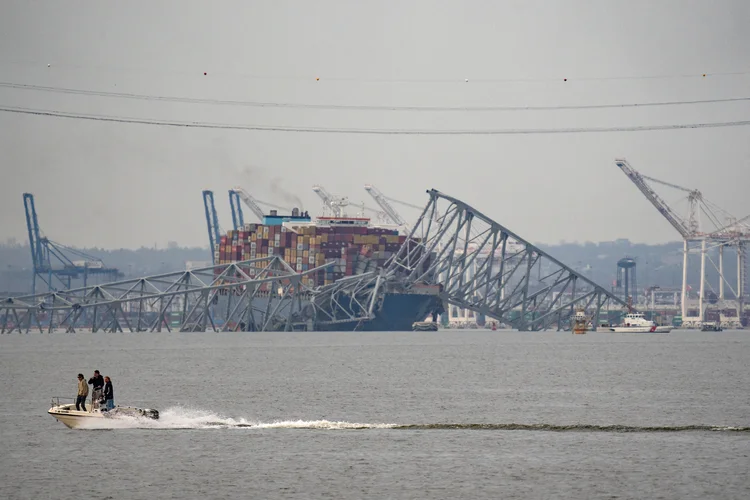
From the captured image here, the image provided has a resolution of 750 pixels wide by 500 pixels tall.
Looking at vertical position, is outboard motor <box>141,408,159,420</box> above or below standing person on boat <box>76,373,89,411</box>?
below

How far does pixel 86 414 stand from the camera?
5384 centimetres

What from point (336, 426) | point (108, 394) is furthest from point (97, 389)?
point (336, 426)

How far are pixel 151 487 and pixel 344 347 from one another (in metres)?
112

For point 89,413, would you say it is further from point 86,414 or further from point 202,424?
point 202,424

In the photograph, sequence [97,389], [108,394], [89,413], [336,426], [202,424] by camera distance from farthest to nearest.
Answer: [202,424]
[336,426]
[89,413]
[97,389]
[108,394]

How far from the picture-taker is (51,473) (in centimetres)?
4459

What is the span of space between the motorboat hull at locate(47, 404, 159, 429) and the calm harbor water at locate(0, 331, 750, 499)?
0.77 metres

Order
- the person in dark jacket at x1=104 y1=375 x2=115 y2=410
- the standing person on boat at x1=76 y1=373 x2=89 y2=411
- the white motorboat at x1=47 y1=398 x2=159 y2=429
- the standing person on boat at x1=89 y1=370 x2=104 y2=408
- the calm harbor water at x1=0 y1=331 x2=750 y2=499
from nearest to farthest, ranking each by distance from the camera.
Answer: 1. the calm harbor water at x1=0 y1=331 x2=750 y2=499
2. the standing person on boat at x1=76 y1=373 x2=89 y2=411
3. the person in dark jacket at x1=104 y1=375 x2=115 y2=410
4. the standing person on boat at x1=89 y1=370 x2=104 y2=408
5. the white motorboat at x1=47 y1=398 x2=159 y2=429

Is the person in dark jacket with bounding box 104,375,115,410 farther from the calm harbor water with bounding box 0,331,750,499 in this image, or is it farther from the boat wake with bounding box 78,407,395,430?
the calm harbor water with bounding box 0,331,750,499

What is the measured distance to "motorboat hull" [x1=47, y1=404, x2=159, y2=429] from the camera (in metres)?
53.7

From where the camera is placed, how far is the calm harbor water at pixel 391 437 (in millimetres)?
42156

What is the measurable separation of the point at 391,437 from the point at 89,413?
13289 mm

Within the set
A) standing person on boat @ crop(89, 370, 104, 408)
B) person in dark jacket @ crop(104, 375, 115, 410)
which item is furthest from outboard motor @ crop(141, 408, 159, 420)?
standing person on boat @ crop(89, 370, 104, 408)

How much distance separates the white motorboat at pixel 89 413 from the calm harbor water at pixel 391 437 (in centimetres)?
79
